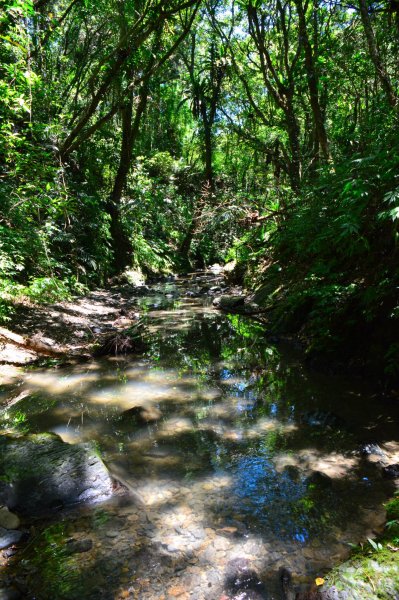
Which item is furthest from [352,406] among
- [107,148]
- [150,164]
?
[150,164]

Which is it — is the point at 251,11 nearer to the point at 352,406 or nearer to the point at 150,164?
the point at 150,164

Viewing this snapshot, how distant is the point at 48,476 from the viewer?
9.52 feet

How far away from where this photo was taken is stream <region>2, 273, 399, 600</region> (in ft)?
7.43

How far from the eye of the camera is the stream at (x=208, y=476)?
2.26 m

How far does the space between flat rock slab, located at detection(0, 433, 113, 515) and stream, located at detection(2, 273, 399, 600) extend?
117 mm

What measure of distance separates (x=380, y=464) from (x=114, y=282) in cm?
1280

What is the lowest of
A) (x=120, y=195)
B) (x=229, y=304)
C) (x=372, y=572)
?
(x=372, y=572)

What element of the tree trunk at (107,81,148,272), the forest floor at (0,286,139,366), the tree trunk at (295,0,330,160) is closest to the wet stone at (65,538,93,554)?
the forest floor at (0,286,139,366)

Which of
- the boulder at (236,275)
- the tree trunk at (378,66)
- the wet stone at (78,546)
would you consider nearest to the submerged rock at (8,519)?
the wet stone at (78,546)

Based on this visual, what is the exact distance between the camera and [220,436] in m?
3.92

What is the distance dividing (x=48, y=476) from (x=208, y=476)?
1.24 meters

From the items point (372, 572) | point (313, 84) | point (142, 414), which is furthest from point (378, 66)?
point (372, 572)

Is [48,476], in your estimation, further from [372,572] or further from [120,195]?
[120,195]

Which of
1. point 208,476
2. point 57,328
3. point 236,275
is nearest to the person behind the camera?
point 208,476
